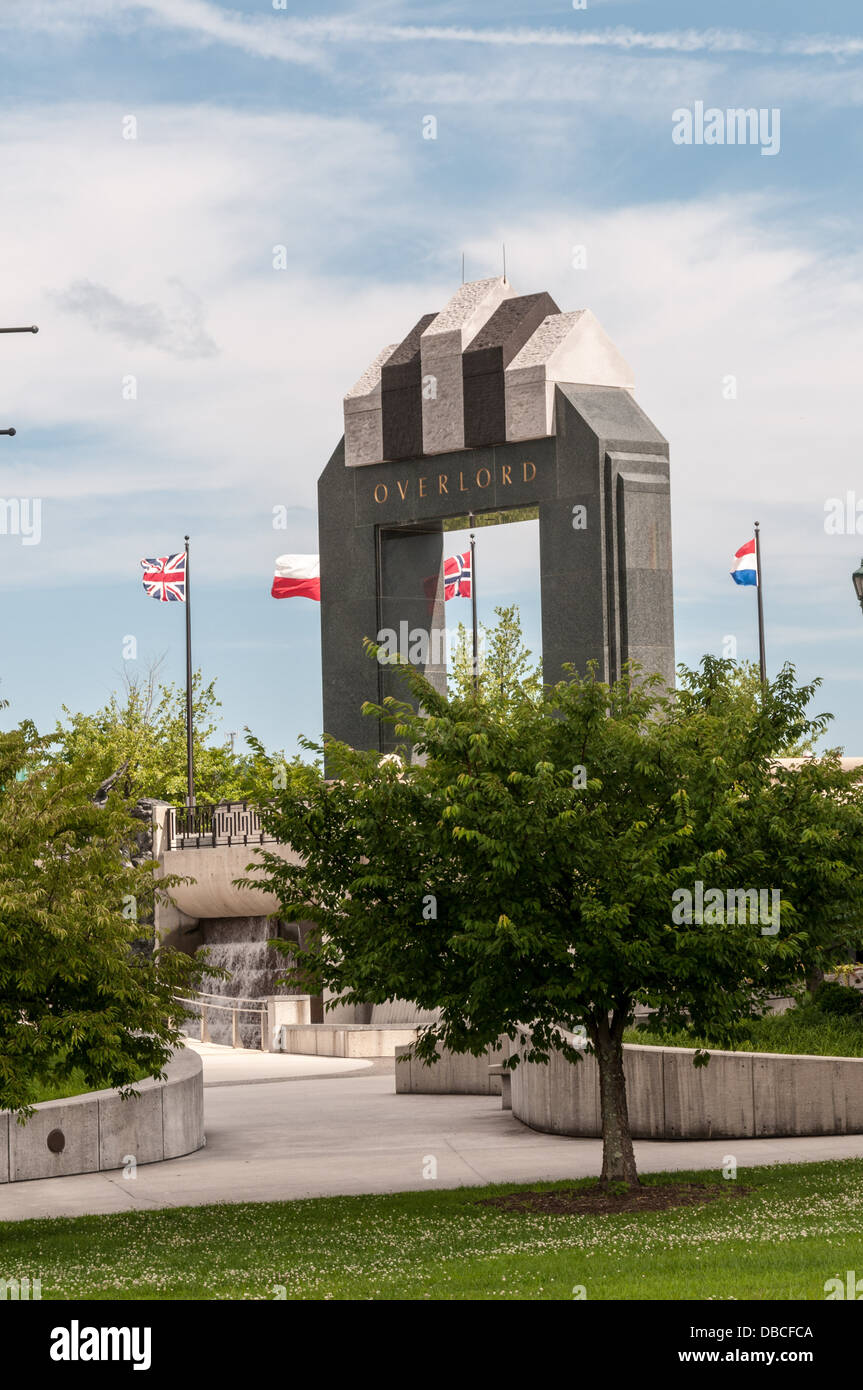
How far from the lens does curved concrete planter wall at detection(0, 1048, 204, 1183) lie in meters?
18.5

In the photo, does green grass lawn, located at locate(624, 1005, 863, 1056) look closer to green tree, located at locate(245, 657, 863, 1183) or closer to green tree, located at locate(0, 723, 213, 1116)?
green tree, located at locate(245, 657, 863, 1183)

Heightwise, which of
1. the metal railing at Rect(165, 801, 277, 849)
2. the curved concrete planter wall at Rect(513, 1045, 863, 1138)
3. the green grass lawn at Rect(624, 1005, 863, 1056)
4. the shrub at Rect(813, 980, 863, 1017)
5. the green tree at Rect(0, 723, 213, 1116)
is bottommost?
the curved concrete planter wall at Rect(513, 1045, 863, 1138)

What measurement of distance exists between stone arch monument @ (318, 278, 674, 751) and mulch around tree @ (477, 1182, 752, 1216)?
59.6 ft

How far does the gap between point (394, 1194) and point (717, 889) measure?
4434mm

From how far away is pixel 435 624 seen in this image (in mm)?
38375

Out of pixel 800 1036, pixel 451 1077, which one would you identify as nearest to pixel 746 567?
pixel 451 1077

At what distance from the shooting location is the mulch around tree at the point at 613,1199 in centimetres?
1466

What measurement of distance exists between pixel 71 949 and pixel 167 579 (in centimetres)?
3425

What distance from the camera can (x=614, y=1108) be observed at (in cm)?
1580

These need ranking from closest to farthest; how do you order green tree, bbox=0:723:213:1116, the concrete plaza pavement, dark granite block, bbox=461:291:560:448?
green tree, bbox=0:723:213:1116, the concrete plaza pavement, dark granite block, bbox=461:291:560:448

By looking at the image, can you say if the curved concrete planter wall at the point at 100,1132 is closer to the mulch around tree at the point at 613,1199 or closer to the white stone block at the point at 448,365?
the mulch around tree at the point at 613,1199

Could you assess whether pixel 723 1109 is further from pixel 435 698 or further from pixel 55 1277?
pixel 55 1277

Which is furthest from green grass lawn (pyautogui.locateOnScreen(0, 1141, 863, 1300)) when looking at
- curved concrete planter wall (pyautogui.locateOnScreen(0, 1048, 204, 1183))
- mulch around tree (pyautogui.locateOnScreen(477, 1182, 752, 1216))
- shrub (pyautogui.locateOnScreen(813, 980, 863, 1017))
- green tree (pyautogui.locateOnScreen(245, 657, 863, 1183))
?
shrub (pyautogui.locateOnScreen(813, 980, 863, 1017))

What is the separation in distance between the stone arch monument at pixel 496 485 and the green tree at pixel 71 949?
1963 cm
